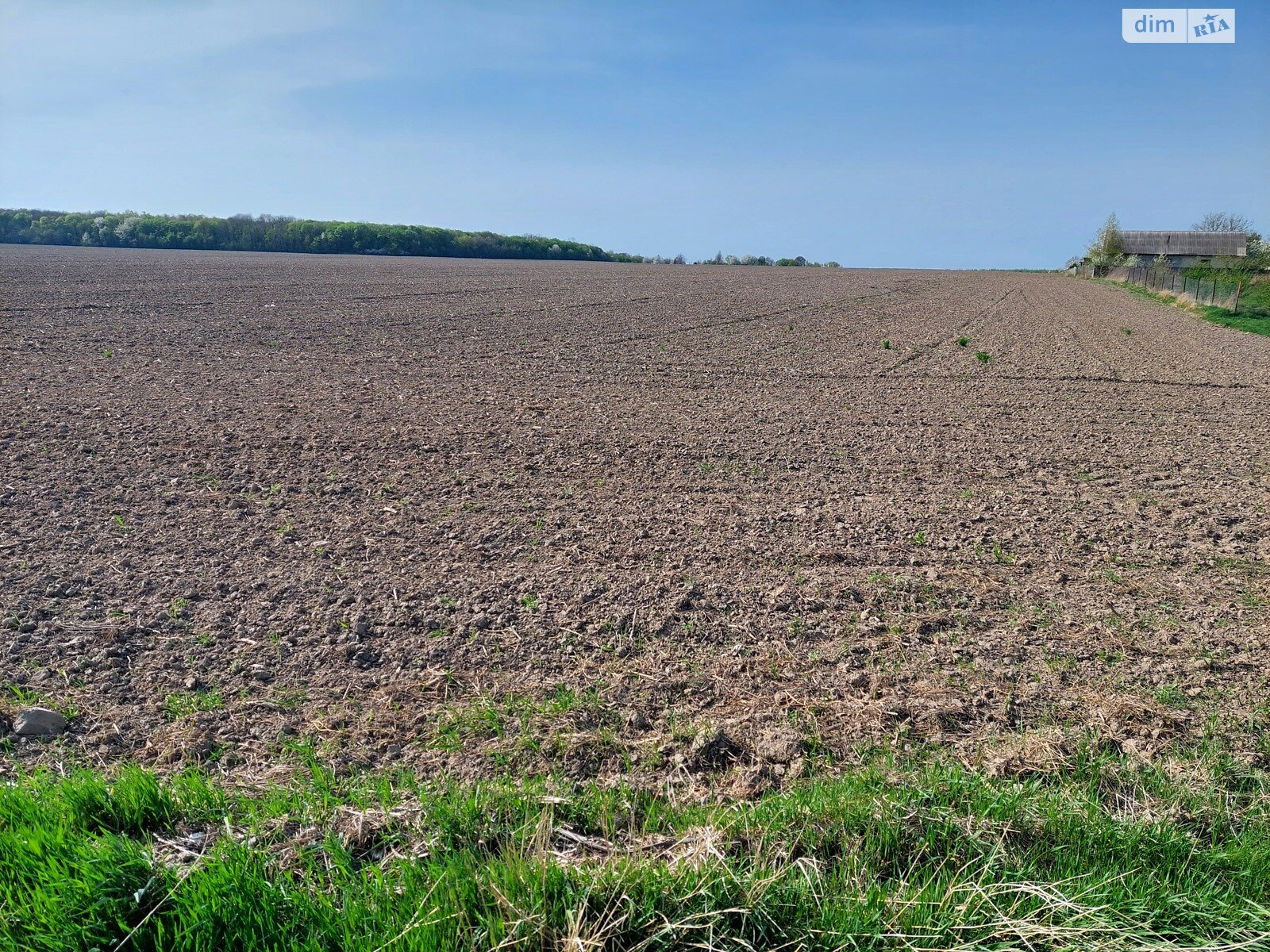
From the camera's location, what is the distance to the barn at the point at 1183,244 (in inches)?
3000

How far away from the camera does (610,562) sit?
20.2ft

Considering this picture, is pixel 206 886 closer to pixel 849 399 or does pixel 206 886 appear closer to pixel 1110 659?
pixel 1110 659

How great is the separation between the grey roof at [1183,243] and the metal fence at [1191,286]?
25345 millimetres

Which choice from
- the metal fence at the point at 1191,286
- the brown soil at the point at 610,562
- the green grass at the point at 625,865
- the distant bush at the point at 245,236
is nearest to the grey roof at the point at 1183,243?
the metal fence at the point at 1191,286

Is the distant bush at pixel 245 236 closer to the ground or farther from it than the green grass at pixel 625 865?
farther from it

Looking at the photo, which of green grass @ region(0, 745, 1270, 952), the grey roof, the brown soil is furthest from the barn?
green grass @ region(0, 745, 1270, 952)

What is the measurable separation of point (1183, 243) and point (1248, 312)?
56228 millimetres

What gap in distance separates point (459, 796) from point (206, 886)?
90cm

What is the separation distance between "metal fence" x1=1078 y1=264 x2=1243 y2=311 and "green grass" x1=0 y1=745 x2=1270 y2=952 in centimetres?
3532

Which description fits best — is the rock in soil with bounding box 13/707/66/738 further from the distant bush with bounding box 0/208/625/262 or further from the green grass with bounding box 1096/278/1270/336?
the distant bush with bounding box 0/208/625/262

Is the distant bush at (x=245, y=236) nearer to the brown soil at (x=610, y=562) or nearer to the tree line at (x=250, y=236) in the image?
the tree line at (x=250, y=236)

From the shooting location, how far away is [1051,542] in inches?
266

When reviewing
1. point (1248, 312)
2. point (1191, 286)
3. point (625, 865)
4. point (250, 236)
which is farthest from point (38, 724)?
point (250, 236)

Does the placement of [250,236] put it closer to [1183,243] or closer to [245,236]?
[245,236]
